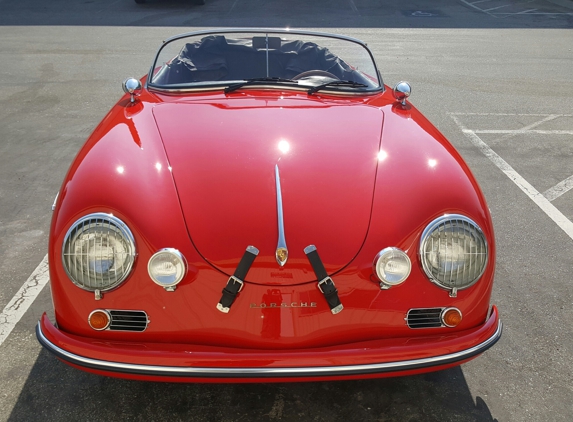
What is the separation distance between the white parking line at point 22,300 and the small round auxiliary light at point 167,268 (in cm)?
132

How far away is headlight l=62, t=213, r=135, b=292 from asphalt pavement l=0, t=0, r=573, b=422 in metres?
0.68

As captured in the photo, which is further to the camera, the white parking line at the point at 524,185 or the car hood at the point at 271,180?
the white parking line at the point at 524,185

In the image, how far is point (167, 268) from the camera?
2293mm

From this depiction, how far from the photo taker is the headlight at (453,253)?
2367mm

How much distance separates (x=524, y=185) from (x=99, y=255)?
4.11 meters

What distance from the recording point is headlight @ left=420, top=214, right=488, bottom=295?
7.77 ft

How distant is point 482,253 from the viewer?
2.39 metres

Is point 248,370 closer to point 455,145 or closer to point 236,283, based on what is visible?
point 236,283

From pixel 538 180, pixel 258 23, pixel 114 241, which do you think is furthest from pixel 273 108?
pixel 258 23

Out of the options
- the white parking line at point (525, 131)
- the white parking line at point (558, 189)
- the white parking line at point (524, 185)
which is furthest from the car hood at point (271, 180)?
the white parking line at point (525, 131)

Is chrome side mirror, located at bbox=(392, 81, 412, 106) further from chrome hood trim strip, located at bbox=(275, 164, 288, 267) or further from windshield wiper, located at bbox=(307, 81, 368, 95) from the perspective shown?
chrome hood trim strip, located at bbox=(275, 164, 288, 267)

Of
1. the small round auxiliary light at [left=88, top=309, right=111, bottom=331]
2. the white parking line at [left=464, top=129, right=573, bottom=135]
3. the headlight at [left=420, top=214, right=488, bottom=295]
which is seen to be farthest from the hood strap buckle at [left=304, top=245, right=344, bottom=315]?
the white parking line at [left=464, top=129, right=573, bottom=135]

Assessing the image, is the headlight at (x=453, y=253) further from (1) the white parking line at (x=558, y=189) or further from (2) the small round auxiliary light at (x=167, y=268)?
(1) the white parking line at (x=558, y=189)

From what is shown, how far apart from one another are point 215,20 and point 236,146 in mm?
13559
